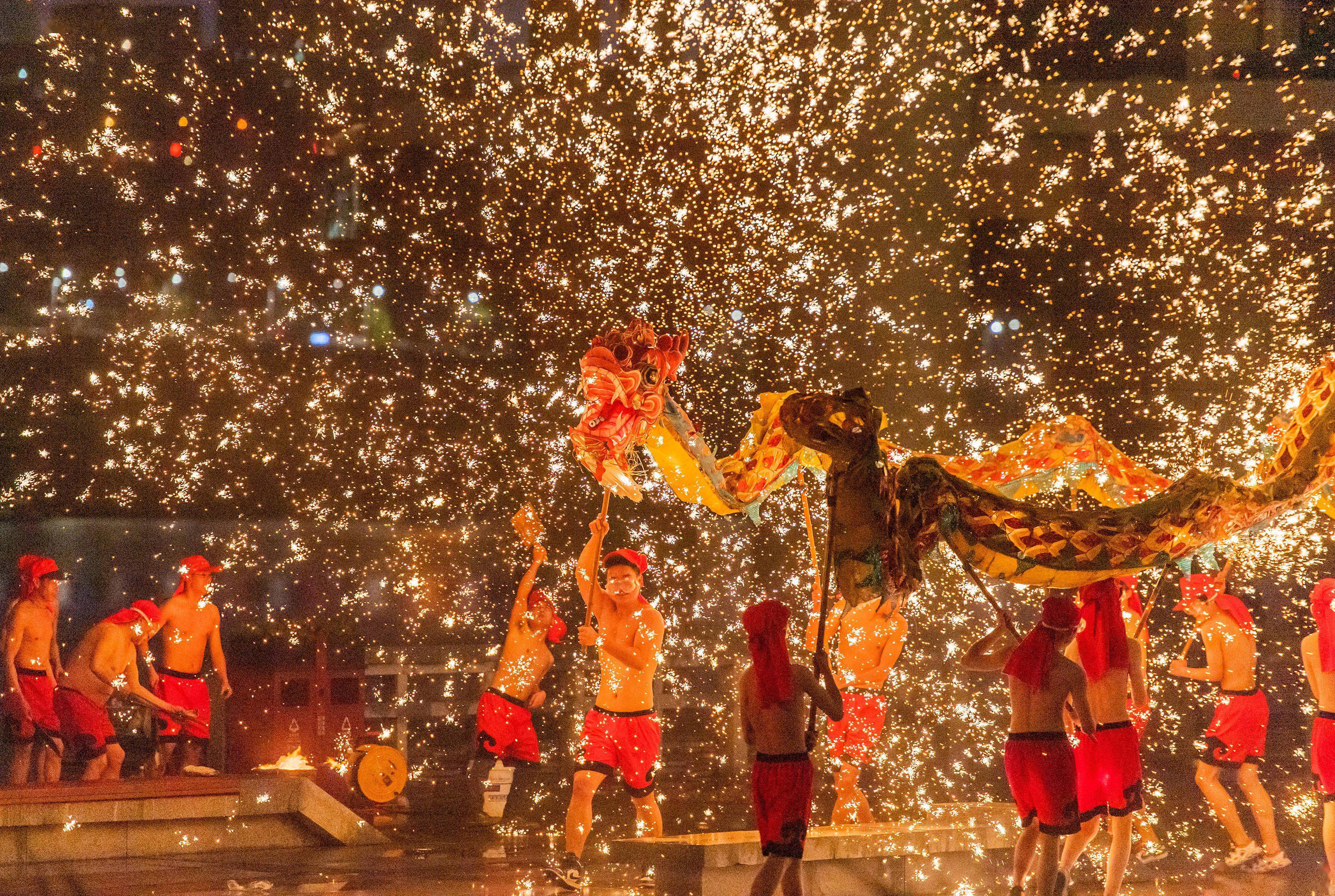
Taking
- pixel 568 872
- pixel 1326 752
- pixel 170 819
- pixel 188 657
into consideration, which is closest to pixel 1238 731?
pixel 1326 752

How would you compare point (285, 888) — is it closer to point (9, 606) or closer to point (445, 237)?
point (9, 606)

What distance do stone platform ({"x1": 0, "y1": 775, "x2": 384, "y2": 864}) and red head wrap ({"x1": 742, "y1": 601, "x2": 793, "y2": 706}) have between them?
4.48 m

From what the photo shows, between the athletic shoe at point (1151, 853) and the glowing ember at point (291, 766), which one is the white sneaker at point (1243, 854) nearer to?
the athletic shoe at point (1151, 853)

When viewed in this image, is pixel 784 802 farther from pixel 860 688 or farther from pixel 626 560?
pixel 860 688

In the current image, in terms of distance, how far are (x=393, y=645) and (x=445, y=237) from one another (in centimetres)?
444

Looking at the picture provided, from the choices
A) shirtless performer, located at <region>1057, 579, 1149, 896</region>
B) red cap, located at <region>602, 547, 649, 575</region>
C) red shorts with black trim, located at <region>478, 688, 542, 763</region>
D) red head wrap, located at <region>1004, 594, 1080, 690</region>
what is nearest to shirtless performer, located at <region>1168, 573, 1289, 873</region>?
shirtless performer, located at <region>1057, 579, 1149, 896</region>

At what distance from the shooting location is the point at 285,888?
6.11 metres

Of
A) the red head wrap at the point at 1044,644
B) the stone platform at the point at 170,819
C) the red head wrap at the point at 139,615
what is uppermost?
the red head wrap at the point at 139,615

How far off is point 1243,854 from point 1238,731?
747 mm

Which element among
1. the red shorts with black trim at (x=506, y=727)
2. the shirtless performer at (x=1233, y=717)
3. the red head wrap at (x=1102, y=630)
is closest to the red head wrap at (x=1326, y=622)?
the shirtless performer at (x=1233, y=717)

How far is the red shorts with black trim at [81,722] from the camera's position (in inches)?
339

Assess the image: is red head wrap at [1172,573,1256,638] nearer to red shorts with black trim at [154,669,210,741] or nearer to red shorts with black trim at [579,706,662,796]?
red shorts with black trim at [579,706,662,796]

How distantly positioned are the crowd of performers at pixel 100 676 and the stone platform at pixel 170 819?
0.91 meters

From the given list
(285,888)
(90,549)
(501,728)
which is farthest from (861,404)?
(90,549)
